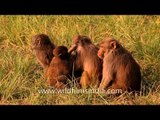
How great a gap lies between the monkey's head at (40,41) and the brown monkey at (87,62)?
32 centimetres

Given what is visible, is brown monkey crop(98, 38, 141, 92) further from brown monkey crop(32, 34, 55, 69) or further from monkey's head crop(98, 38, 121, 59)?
brown monkey crop(32, 34, 55, 69)

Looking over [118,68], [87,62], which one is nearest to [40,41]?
[87,62]

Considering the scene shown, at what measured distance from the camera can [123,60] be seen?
275 inches

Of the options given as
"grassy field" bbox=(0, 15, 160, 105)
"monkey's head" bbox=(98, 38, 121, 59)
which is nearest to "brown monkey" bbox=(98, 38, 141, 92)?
"monkey's head" bbox=(98, 38, 121, 59)

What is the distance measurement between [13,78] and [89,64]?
0.85m

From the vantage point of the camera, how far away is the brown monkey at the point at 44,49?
7.38 metres

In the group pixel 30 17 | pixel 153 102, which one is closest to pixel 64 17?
pixel 30 17

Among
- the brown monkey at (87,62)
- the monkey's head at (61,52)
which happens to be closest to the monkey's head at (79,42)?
the brown monkey at (87,62)

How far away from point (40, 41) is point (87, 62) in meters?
0.63

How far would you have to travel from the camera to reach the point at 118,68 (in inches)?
275

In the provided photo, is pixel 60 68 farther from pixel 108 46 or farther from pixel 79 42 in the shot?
pixel 108 46

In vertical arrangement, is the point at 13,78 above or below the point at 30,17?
below

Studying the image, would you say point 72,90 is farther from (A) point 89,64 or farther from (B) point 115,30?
(B) point 115,30

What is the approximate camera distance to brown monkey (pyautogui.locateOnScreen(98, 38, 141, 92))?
6.96 m
